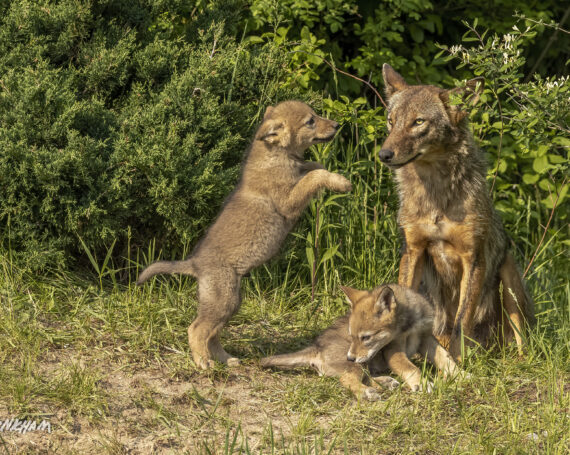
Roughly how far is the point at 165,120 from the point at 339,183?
1788mm

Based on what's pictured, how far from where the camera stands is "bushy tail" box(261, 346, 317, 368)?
222 inches

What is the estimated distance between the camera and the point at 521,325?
20.6 ft

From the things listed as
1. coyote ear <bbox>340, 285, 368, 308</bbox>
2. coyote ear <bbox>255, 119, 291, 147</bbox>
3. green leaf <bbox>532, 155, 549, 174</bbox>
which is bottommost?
green leaf <bbox>532, 155, 549, 174</bbox>

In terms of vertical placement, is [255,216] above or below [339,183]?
below

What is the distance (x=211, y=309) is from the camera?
5.45 metres

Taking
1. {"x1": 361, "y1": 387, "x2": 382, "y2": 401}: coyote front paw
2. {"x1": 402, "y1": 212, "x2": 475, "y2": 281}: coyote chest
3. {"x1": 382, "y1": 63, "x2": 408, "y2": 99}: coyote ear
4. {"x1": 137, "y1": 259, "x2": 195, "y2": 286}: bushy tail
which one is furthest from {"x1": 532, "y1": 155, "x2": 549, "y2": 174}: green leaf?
{"x1": 137, "y1": 259, "x2": 195, "y2": 286}: bushy tail

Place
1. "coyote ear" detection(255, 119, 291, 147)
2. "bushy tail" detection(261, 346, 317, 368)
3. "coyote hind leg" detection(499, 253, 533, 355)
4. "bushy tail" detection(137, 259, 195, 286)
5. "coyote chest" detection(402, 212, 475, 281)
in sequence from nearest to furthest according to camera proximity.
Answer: "bushy tail" detection(137, 259, 195, 286), "bushy tail" detection(261, 346, 317, 368), "coyote chest" detection(402, 212, 475, 281), "coyote ear" detection(255, 119, 291, 147), "coyote hind leg" detection(499, 253, 533, 355)

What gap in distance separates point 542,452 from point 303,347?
7.09 ft

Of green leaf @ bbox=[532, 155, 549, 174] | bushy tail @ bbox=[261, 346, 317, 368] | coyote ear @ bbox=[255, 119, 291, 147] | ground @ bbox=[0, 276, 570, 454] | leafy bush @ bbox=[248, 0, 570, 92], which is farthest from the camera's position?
green leaf @ bbox=[532, 155, 549, 174]

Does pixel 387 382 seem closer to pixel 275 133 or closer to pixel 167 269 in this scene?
pixel 167 269

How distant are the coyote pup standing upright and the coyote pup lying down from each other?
0.54 meters

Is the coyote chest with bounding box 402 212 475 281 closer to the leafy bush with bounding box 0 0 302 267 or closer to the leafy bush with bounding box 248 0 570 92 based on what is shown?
the leafy bush with bounding box 0 0 302 267

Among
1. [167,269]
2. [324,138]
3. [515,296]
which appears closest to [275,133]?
[324,138]

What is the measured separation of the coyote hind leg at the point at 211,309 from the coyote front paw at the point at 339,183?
38.6 inches
